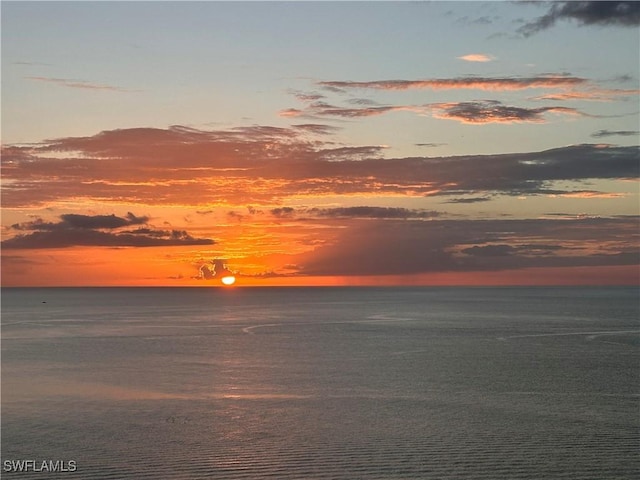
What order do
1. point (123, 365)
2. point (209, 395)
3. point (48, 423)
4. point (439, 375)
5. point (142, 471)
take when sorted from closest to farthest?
point (142, 471), point (48, 423), point (209, 395), point (439, 375), point (123, 365)

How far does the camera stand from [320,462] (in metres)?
30.7

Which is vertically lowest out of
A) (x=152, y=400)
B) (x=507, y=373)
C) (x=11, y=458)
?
(x=507, y=373)

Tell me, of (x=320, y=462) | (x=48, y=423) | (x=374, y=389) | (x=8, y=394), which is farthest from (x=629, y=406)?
(x=8, y=394)

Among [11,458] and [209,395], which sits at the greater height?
[11,458]

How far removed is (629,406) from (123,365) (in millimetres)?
38880

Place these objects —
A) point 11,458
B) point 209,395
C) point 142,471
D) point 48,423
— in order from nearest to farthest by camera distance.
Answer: point 142,471 → point 11,458 → point 48,423 → point 209,395

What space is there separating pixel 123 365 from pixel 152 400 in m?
19.9

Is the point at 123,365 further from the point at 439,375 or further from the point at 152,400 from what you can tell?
the point at 439,375

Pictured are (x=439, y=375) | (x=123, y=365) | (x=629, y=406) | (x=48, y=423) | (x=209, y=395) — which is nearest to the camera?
(x=48, y=423)

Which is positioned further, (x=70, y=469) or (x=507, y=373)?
(x=507, y=373)

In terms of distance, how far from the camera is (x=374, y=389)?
5003 cm

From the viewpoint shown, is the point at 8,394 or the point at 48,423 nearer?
the point at 48,423

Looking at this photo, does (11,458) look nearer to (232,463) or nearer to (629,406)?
(232,463)

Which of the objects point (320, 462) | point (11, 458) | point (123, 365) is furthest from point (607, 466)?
point (123, 365)
